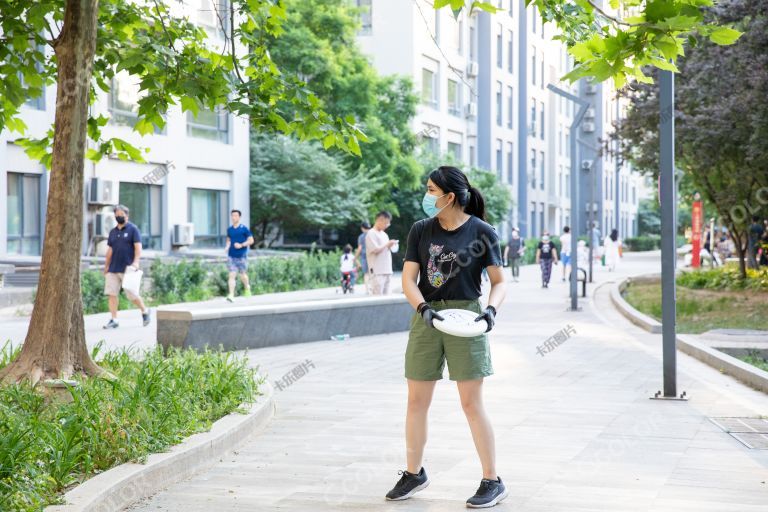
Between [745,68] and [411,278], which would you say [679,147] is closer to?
[745,68]

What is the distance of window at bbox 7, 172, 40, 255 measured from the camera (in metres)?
24.6

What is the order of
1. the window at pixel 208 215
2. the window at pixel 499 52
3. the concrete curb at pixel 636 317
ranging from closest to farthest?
1. the concrete curb at pixel 636 317
2. the window at pixel 208 215
3. the window at pixel 499 52

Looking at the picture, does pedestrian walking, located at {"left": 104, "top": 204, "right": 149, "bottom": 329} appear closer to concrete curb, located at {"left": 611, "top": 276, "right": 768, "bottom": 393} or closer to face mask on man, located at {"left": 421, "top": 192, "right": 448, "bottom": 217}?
concrete curb, located at {"left": 611, "top": 276, "right": 768, "bottom": 393}

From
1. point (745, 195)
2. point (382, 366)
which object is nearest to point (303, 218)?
point (745, 195)

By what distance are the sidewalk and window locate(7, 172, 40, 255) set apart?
13.4 meters

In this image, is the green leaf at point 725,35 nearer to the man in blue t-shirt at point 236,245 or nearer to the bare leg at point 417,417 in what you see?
the bare leg at point 417,417

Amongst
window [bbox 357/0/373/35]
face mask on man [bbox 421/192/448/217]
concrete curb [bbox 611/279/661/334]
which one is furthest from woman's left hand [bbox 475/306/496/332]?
window [bbox 357/0/373/35]

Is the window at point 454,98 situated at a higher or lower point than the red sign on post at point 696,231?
higher

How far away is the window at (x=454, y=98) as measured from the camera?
51656 millimetres

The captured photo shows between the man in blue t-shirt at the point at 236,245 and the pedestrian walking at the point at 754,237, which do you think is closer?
the man in blue t-shirt at the point at 236,245

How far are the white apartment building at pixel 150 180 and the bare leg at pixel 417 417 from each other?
1785 cm

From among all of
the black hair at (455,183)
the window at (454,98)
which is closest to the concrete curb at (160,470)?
the black hair at (455,183)

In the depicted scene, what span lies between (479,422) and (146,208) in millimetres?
24993

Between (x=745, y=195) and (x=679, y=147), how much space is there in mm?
2167
